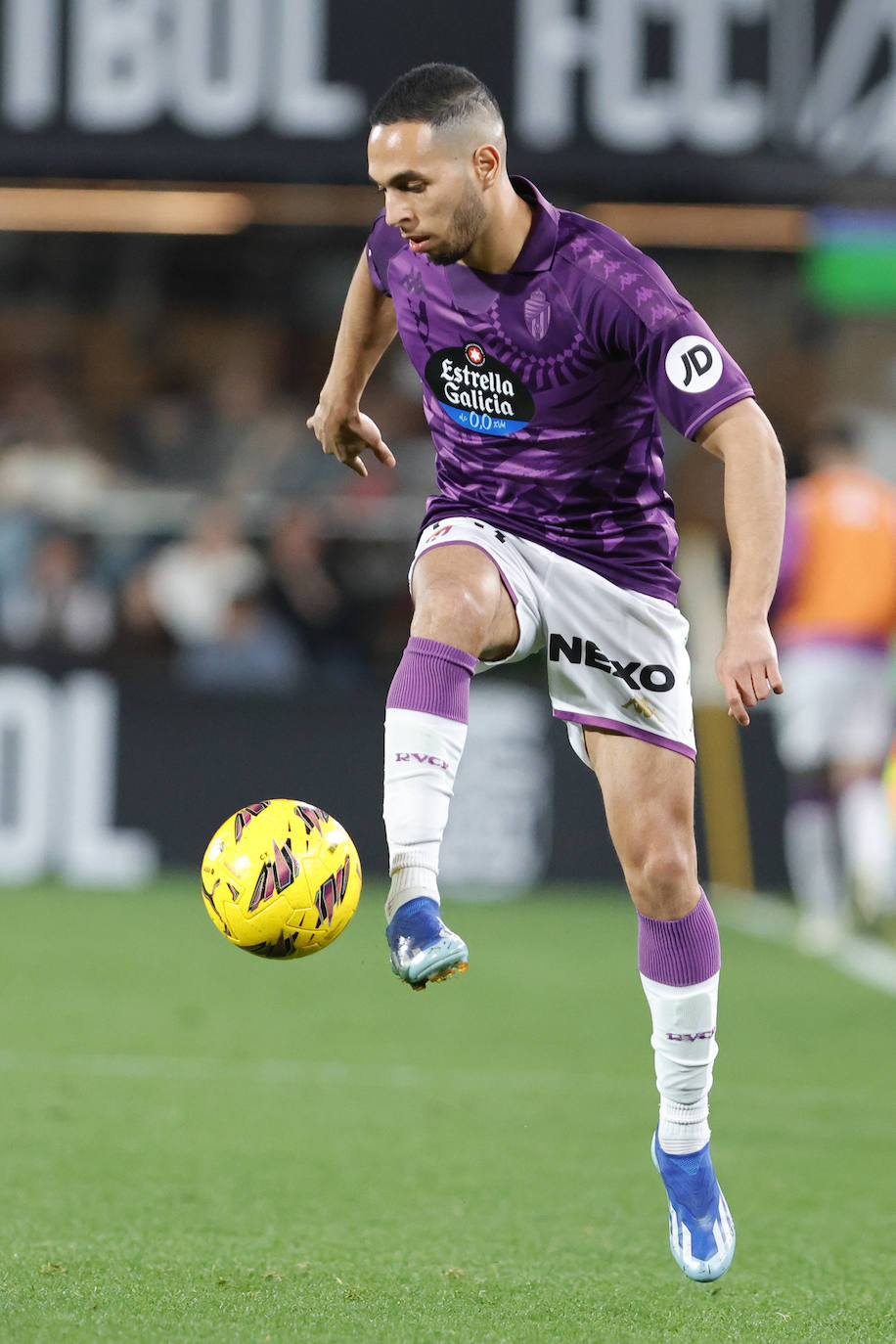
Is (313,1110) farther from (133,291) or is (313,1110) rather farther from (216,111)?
(133,291)

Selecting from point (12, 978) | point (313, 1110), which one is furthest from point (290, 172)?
point (313, 1110)

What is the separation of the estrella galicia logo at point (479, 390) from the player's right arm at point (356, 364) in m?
0.32

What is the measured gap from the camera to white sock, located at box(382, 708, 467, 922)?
3699mm

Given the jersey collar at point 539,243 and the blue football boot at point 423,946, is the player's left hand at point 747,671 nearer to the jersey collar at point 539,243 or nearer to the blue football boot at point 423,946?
the blue football boot at point 423,946

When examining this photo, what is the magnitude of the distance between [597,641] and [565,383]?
0.52 meters

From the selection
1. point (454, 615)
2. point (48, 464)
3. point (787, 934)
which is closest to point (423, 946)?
point (454, 615)

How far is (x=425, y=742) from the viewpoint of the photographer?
3738mm

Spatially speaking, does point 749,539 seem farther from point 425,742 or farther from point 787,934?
point 787,934

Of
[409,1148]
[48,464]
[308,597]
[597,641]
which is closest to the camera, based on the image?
[597,641]

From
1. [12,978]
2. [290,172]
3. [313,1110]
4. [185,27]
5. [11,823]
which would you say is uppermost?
[185,27]

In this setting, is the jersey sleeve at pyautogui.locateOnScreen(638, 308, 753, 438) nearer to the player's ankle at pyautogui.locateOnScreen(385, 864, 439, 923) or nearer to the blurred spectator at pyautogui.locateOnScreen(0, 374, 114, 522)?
the player's ankle at pyautogui.locateOnScreen(385, 864, 439, 923)

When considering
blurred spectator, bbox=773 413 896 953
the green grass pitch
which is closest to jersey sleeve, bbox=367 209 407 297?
the green grass pitch

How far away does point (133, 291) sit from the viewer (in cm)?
1478

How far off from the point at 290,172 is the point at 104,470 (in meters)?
2.70
